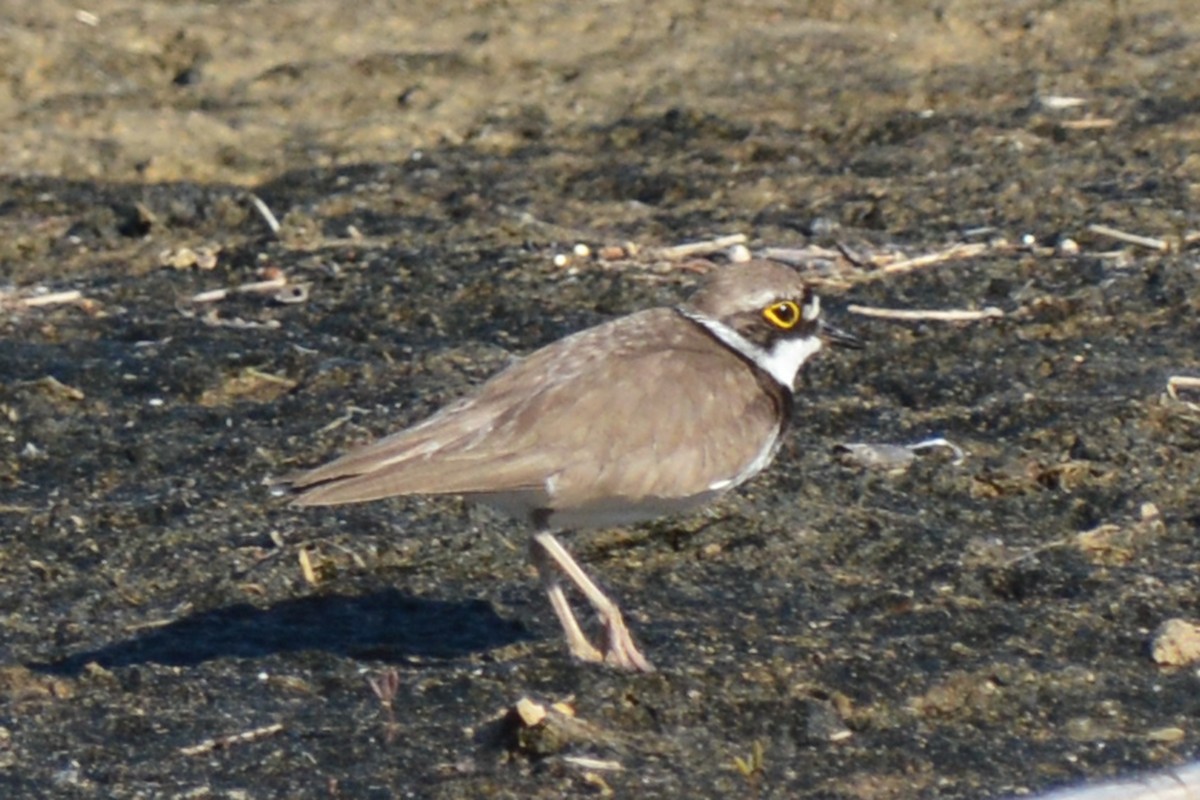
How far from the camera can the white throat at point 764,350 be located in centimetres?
577

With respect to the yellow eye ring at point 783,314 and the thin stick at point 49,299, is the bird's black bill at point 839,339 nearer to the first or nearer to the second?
the yellow eye ring at point 783,314

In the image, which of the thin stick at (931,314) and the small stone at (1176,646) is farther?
the thin stick at (931,314)

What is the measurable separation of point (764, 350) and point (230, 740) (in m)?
1.87

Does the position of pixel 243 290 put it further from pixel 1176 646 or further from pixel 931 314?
pixel 1176 646

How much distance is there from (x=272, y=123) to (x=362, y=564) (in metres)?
3.87

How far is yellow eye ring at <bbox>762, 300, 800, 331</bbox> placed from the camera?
578 cm

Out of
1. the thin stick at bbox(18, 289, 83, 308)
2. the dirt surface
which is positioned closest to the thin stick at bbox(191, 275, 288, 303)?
the dirt surface

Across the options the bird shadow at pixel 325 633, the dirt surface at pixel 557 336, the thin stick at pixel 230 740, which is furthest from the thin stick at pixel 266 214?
the thin stick at pixel 230 740

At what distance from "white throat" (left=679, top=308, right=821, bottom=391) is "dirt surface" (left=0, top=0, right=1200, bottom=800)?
41 cm

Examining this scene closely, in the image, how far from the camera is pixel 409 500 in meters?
6.05

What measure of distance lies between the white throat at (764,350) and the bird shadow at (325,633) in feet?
3.14

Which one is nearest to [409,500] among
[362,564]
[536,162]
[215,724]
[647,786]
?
[362,564]

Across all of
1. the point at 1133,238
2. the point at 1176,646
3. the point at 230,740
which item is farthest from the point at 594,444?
the point at 1133,238

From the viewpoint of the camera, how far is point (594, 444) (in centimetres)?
522
